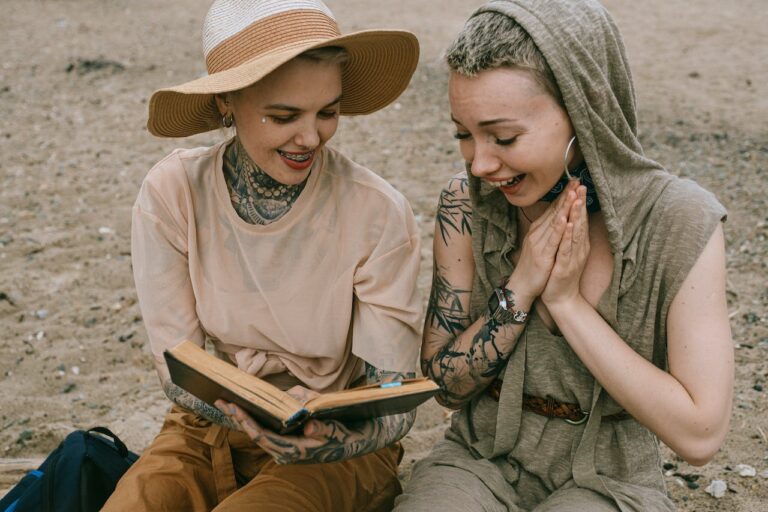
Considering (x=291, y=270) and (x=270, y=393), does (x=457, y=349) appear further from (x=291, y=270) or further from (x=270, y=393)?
(x=270, y=393)

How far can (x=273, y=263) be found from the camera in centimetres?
293

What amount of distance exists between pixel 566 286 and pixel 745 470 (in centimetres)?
167

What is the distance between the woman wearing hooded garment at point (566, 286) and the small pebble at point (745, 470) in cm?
109

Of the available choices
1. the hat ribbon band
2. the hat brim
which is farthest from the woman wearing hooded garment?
the hat ribbon band

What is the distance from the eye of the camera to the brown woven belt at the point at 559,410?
2812 mm

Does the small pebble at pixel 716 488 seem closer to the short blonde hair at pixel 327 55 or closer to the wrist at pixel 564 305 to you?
the wrist at pixel 564 305

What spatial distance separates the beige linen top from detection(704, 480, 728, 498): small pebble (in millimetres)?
1571

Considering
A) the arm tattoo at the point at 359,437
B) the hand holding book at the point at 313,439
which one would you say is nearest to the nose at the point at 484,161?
the arm tattoo at the point at 359,437

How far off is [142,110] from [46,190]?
7.20ft

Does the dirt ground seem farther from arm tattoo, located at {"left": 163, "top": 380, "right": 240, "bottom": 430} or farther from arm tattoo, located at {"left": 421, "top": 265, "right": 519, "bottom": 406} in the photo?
arm tattoo, located at {"left": 163, "top": 380, "right": 240, "bottom": 430}

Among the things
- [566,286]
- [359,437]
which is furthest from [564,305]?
[359,437]

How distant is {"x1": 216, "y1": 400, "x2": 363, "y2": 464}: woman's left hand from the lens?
8.11ft

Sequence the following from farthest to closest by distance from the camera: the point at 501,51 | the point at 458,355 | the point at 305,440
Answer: the point at 458,355 < the point at 305,440 < the point at 501,51

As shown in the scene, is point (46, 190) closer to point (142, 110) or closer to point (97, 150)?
point (97, 150)
